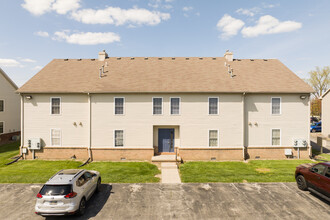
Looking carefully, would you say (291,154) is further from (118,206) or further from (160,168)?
(118,206)

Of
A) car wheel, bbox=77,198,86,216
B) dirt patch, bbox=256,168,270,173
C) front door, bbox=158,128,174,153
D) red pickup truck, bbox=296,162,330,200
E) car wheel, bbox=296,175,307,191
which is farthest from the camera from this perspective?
front door, bbox=158,128,174,153

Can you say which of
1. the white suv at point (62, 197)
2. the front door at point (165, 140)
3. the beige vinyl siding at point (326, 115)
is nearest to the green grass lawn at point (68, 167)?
the front door at point (165, 140)

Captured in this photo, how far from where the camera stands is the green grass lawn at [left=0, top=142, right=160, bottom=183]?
11797mm

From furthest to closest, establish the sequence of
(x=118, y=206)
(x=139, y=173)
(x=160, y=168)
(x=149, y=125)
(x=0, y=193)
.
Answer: (x=149, y=125) < (x=160, y=168) < (x=139, y=173) < (x=0, y=193) < (x=118, y=206)

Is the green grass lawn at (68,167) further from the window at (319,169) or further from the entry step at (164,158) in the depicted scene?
the window at (319,169)

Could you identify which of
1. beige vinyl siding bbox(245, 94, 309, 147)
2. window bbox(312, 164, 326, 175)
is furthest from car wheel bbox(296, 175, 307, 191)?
beige vinyl siding bbox(245, 94, 309, 147)

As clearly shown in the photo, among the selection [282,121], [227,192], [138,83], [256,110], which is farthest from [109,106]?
[282,121]

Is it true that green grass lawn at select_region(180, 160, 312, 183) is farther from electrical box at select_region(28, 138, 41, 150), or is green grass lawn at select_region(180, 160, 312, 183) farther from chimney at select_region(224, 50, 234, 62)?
Answer: electrical box at select_region(28, 138, 41, 150)

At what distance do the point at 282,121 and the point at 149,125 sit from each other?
12.5 metres


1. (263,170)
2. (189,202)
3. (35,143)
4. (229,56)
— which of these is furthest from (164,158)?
(229,56)

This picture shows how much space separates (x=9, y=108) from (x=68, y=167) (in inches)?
667

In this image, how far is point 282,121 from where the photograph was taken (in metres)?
16.5

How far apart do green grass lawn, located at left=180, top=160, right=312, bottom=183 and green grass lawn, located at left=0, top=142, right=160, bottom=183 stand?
8.94 ft

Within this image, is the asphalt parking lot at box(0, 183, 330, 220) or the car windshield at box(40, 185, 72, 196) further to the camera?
the asphalt parking lot at box(0, 183, 330, 220)
